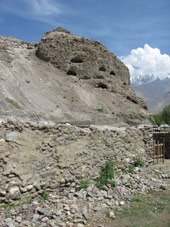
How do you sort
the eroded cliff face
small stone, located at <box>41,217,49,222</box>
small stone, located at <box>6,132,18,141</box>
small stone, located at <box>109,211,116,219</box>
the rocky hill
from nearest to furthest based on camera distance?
1. small stone, located at <box>41,217,49,222</box>
2. small stone, located at <box>109,211,116,219</box>
3. small stone, located at <box>6,132,18,141</box>
4. the rocky hill
5. the eroded cliff face

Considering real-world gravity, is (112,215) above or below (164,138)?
below

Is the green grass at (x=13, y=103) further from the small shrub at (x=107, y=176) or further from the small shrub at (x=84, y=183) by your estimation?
the small shrub at (x=84, y=183)

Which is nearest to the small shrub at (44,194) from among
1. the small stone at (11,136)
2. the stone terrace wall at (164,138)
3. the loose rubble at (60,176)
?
the loose rubble at (60,176)

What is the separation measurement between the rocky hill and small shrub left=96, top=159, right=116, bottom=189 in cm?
1212

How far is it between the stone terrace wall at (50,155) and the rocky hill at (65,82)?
465 inches

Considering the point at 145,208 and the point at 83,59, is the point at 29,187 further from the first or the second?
the point at 83,59

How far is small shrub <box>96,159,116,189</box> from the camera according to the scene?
616 centimetres

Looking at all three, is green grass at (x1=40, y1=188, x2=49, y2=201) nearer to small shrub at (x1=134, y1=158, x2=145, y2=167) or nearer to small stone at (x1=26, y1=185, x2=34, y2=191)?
small stone at (x1=26, y1=185, x2=34, y2=191)

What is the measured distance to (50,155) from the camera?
5.57 metres

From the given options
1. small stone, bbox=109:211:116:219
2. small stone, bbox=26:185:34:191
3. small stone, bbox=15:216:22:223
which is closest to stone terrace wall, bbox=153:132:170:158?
small stone, bbox=109:211:116:219

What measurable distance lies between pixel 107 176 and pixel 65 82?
74.3 feet

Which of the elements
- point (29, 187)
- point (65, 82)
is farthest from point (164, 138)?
point (65, 82)

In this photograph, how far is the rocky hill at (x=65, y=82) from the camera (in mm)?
21344

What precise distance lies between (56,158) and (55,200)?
1054mm
